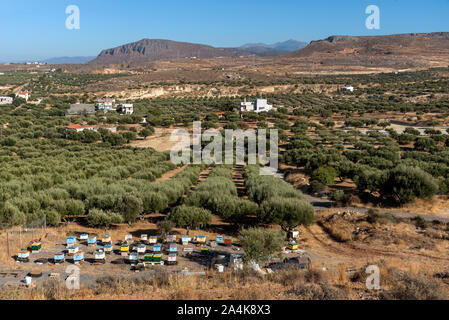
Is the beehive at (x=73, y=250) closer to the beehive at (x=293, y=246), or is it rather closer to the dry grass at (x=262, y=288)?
the dry grass at (x=262, y=288)

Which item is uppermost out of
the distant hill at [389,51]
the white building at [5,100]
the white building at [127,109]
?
the distant hill at [389,51]

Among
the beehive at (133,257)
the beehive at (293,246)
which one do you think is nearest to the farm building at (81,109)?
the beehive at (133,257)

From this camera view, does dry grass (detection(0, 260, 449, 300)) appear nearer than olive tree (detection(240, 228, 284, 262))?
Yes

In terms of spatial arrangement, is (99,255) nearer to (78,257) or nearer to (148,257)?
(78,257)

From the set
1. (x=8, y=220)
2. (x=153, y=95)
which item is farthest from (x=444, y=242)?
(x=153, y=95)

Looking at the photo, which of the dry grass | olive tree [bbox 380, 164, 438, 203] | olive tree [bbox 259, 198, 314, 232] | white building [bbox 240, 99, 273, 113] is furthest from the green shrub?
white building [bbox 240, 99, 273, 113]

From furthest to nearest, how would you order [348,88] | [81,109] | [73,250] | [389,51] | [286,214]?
[389,51] → [348,88] → [81,109] → [286,214] → [73,250]

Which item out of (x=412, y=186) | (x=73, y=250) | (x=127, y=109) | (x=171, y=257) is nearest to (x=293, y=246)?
(x=171, y=257)

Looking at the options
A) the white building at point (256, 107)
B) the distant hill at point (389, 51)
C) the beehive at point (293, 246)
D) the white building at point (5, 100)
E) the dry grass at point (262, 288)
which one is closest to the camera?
the dry grass at point (262, 288)

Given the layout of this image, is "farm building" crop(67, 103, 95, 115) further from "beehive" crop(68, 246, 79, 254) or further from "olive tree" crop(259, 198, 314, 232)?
"olive tree" crop(259, 198, 314, 232)
